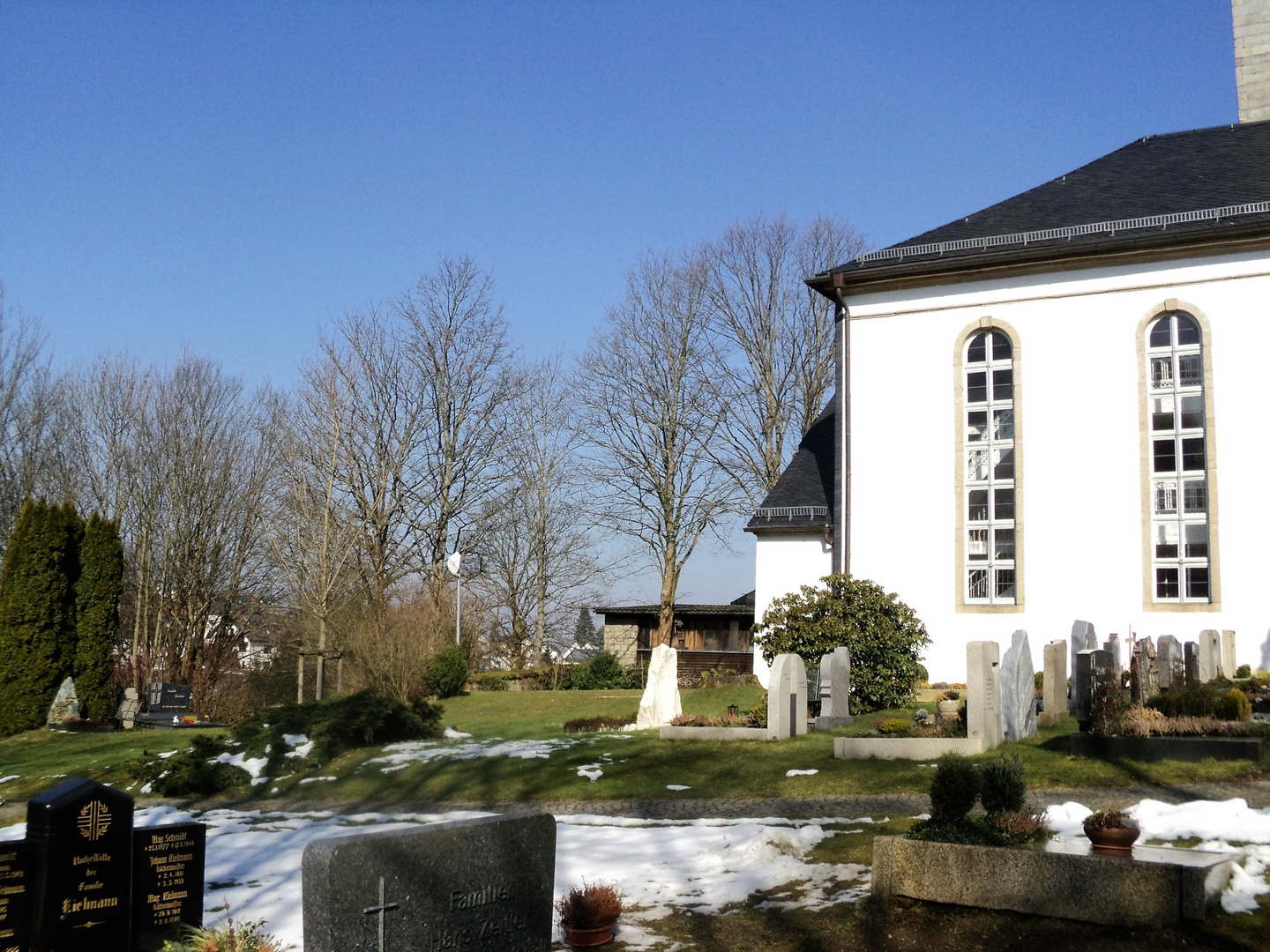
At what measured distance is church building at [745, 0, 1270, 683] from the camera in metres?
22.7

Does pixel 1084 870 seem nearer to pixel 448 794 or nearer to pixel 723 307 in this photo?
pixel 448 794

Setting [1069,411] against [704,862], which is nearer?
[704,862]

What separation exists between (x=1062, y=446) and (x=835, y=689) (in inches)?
362

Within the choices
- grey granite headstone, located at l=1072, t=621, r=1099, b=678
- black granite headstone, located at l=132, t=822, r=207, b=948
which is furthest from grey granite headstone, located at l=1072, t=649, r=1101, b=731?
black granite headstone, located at l=132, t=822, r=207, b=948

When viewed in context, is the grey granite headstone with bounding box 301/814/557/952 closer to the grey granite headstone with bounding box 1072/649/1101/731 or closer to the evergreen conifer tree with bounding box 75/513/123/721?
the grey granite headstone with bounding box 1072/649/1101/731

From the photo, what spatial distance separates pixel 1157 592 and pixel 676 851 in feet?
54.9

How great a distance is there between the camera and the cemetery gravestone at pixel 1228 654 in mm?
20641

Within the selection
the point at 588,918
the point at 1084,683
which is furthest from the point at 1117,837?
the point at 1084,683

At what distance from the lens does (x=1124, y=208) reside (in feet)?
80.6

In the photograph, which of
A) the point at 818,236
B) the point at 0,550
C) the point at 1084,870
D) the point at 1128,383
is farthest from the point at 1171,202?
the point at 0,550

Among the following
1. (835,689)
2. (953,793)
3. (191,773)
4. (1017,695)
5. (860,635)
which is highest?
(860,635)

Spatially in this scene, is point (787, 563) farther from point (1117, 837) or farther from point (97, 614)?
point (1117, 837)

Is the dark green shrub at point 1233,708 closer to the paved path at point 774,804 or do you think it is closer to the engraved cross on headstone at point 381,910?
the paved path at point 774,804

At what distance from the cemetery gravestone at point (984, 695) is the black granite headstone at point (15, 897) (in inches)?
402
